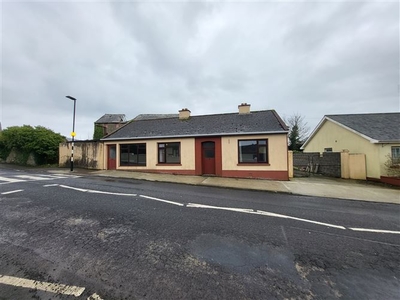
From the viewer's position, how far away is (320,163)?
54.6ft

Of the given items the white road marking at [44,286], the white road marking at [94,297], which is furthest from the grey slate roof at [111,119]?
the white road marking at [94,297]

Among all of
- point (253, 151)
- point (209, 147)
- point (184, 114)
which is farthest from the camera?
point (184, 114)

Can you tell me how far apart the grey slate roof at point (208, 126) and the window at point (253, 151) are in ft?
2.59

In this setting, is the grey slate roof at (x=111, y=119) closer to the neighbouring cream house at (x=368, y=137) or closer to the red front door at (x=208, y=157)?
the red front door at (x=208, y=157)

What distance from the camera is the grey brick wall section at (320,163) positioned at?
15.3 metres

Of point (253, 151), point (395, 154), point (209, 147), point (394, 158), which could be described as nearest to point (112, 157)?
point (209, 147)

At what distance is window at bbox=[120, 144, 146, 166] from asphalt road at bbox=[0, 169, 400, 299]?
31.1ft

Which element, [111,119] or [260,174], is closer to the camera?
[260,174]

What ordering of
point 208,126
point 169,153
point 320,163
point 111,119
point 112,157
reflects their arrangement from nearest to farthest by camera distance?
point 169,153
point 208,126
point 112,157
point 320,163
point 111,119

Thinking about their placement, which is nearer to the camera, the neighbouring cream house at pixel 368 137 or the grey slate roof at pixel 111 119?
the neighbouring cream house at pixel 368 137

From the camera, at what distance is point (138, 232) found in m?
4.03

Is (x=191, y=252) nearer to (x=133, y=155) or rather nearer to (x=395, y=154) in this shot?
(x=133, y=155)

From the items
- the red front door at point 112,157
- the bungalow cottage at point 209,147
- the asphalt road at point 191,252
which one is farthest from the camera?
the red front door at point 112,157

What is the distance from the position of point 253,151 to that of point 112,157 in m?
11.7
